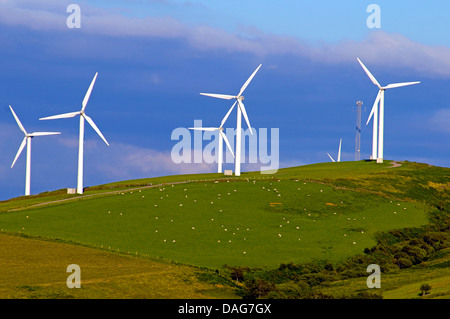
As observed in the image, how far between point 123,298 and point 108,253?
2575 cm

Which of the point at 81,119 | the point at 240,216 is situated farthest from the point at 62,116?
the point at 240,216

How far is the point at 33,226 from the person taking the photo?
11500cm

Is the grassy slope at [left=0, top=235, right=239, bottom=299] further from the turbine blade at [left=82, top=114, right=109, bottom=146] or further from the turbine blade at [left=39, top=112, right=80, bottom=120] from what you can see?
the turbine blade at [left=39, top=112, right=80, bottom=120]

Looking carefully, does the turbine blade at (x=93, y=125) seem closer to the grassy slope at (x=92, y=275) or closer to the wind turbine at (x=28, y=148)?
the wind turbine at (x=28, y=148)

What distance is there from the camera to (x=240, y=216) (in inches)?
4904

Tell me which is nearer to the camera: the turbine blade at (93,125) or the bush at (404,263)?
the bush at (404,263)

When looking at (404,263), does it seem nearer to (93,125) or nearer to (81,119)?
(93,125)

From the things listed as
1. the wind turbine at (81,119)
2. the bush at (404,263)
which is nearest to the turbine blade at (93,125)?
the wind turbine at (81,119)

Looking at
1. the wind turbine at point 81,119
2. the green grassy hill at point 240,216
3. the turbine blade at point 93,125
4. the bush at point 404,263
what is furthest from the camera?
the wind turbine at point 81,119

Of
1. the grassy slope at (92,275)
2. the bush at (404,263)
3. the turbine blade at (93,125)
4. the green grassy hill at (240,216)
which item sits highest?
the turbine blade at (93,125)

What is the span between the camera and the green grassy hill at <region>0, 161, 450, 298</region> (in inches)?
4126

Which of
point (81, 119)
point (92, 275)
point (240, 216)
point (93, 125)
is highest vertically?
point (81, 119)

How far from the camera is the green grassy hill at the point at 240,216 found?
104812 millimetres
